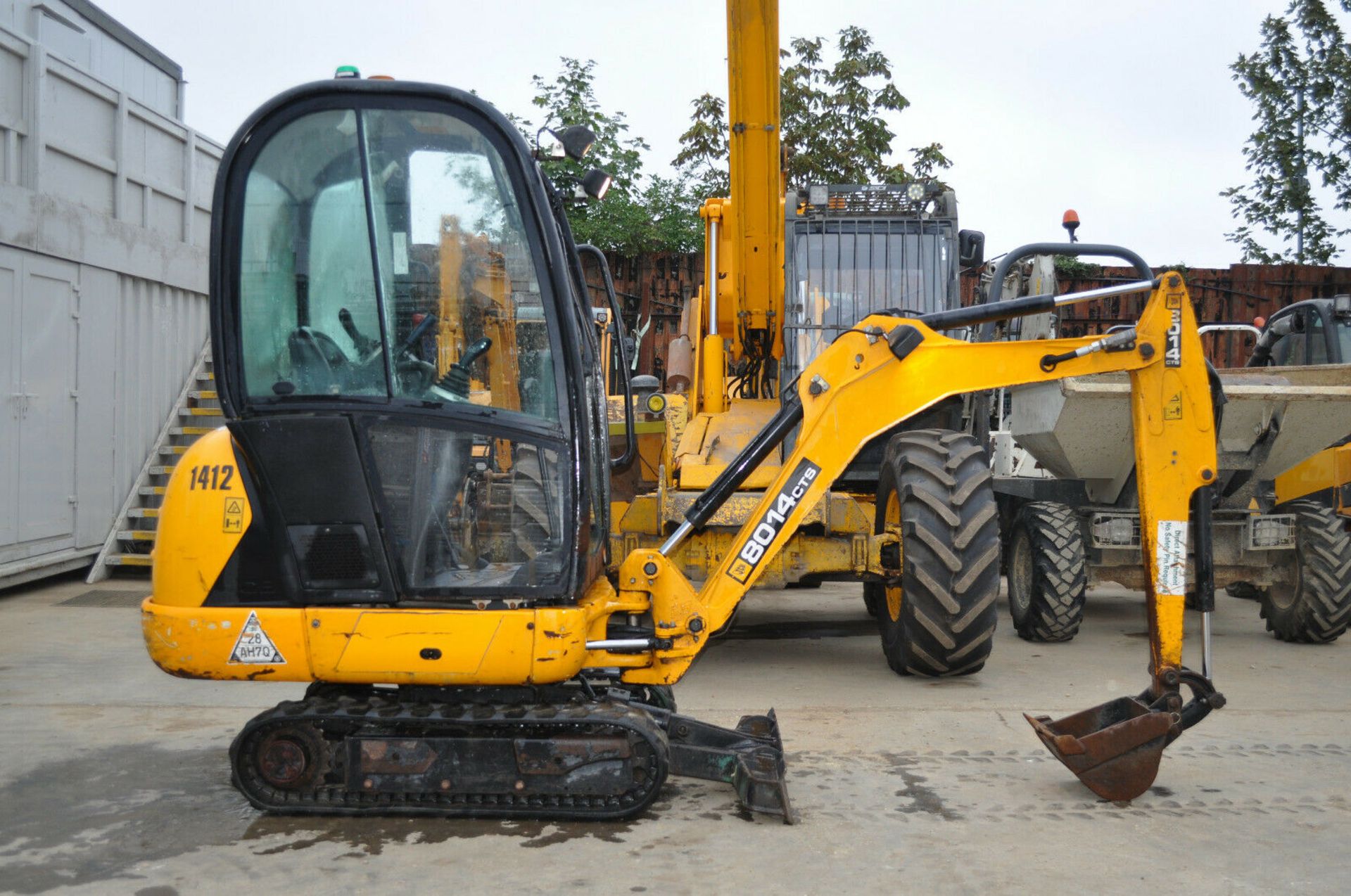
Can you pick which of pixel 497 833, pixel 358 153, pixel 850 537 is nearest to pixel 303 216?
pixel 358 153

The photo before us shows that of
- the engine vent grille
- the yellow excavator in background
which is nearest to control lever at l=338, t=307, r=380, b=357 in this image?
the engine vent grille

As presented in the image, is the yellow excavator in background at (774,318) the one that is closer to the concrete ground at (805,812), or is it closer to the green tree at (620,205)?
the concrete ground at (805,812)

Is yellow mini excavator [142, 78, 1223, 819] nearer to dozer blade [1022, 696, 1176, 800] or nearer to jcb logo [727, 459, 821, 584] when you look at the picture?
jcb logo [727, 459, 821, 584]

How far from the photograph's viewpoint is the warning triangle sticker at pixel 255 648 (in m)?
4.26

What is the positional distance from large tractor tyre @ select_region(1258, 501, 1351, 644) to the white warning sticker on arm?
397cm

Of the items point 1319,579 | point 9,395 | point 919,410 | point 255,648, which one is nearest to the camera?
point 255,648

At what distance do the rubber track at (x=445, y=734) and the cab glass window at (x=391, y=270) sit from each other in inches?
43.1

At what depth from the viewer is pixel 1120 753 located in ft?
15.4

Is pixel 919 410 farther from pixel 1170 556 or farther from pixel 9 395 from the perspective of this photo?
pixel 9 395

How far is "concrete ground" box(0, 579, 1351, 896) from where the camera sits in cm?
394

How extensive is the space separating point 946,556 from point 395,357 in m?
3.18

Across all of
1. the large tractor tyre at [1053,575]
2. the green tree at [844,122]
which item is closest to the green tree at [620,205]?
the green tree at [844,122]

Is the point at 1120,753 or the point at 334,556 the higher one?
the point at 334,556

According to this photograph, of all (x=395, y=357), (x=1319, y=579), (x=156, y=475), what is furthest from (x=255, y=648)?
(x=156, y=475)
